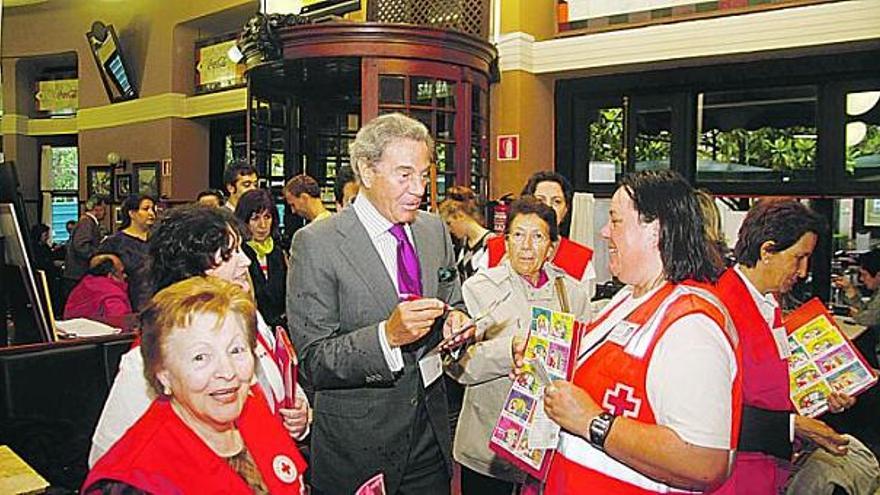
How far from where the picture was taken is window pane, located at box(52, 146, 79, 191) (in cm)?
1470

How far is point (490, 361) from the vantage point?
8.49 feet

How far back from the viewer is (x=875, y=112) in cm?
586

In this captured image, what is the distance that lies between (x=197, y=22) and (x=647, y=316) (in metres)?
11.1

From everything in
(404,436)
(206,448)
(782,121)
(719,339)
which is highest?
(782,121)

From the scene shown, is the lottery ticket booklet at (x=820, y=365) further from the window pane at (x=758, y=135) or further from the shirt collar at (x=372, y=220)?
the window pane at (x=758, y=135)

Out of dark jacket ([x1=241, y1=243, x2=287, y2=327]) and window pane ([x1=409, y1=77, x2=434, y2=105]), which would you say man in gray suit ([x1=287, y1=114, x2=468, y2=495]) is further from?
window pane ([x1=409, y1=77, x2=434, y2=105])

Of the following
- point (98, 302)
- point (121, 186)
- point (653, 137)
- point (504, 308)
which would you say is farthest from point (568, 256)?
point (121, 186)

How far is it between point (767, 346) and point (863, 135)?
453 cm

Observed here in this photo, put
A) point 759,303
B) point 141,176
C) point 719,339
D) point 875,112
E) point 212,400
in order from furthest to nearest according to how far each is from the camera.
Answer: point 141,176 → point 875,112 → point 759,303 → point 719,339 → point 212,400

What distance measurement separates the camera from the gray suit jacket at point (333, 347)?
2.05 metres

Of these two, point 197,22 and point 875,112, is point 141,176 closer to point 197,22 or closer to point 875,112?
point 197,22

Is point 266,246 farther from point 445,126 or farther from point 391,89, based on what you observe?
point 445,126

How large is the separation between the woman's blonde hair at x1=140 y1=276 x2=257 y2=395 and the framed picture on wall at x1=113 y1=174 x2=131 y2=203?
11994 mm

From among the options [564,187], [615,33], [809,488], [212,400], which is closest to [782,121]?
[615,33]
